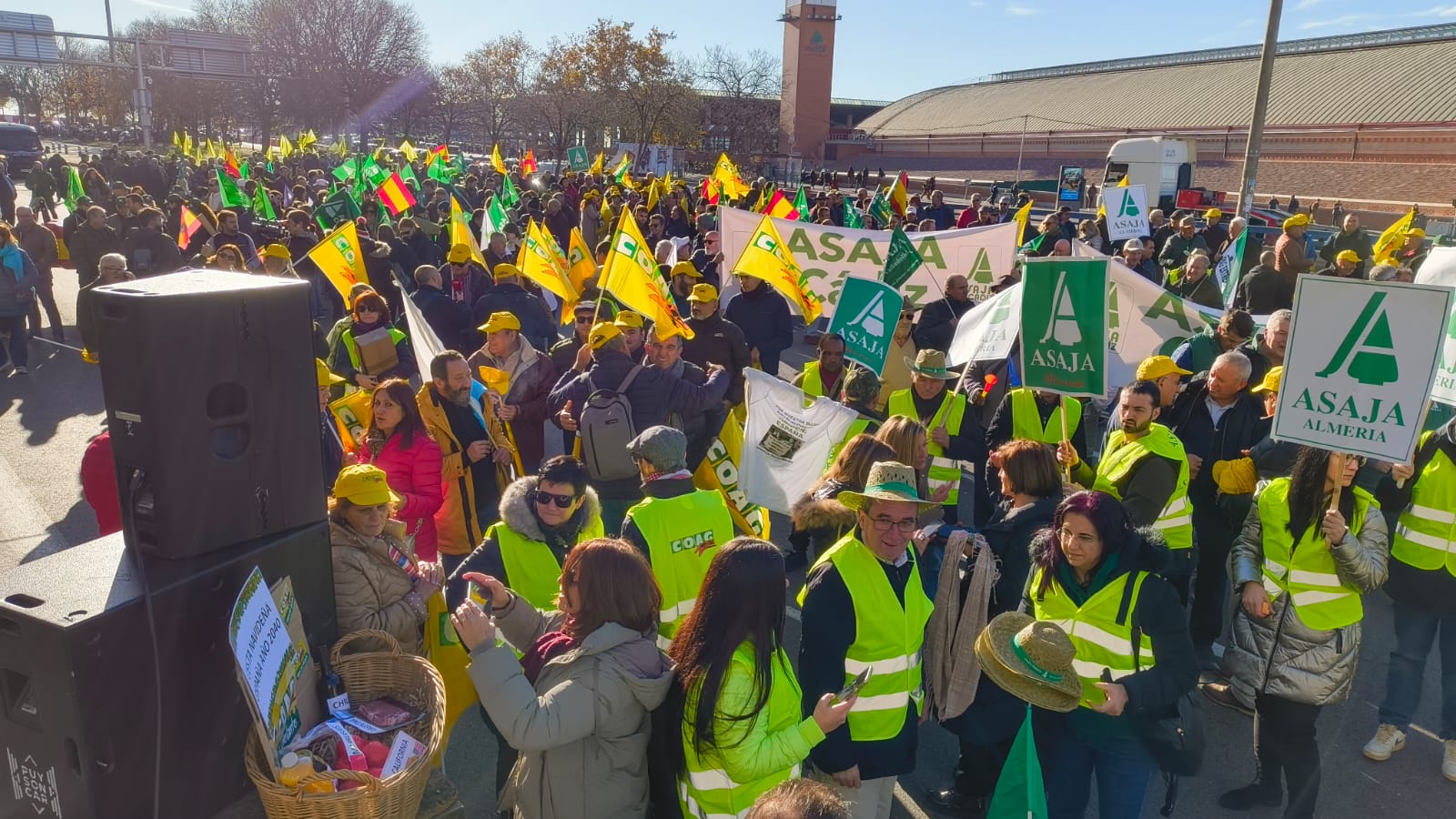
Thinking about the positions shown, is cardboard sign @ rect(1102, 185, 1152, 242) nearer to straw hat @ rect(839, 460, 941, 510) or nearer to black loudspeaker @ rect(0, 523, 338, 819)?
straw hat @ rect(839, 460, 941, 510)

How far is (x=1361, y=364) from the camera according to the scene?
400cm

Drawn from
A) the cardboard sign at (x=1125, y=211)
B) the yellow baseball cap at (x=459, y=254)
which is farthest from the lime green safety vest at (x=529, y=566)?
the cardboard sign at (x=1125, y=211)

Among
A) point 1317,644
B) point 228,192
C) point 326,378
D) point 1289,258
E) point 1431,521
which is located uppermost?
point 228,192

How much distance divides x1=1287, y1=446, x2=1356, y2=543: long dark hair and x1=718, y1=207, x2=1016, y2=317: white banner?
4711 millimetres

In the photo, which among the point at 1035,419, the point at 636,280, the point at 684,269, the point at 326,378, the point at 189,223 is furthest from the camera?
the point at 189,223

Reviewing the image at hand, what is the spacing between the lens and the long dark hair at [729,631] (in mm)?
2660

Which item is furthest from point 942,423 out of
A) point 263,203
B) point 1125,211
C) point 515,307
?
point 263,203

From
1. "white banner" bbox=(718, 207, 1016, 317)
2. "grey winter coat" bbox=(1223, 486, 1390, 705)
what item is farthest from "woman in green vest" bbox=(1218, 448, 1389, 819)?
"white banner" bbox=(718, 207, 1016, 317)

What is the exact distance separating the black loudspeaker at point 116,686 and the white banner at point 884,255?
658 cm

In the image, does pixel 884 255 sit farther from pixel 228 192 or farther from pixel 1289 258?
pixel 228 192

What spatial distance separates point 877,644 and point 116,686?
85.9 inches

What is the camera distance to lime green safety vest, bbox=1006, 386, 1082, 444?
232 inches

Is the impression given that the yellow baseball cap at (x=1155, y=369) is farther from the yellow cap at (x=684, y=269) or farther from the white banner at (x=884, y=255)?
the yellow cap at (x=684, y=269)

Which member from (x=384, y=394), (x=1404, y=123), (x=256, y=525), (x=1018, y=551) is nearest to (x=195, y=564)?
(x=256, y=525)
